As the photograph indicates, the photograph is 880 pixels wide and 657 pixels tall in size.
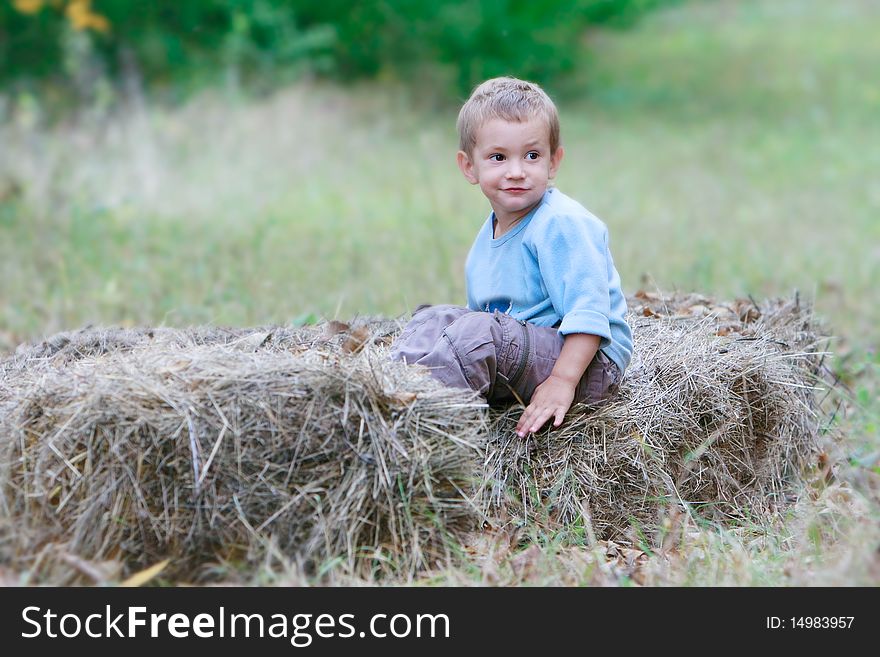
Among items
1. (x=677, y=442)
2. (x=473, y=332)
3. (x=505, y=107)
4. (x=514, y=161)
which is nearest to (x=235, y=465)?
(x=473, y=332)

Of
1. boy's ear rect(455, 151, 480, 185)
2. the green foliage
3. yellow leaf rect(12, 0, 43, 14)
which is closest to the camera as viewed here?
boy's ear rect(455, 151, 480, 185)

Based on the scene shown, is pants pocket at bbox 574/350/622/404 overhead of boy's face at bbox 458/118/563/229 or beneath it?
beneath

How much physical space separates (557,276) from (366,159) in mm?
9233

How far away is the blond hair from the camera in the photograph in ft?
12.4

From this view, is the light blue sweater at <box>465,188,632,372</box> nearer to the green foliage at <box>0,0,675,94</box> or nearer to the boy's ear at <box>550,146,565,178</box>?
the boy's ear at <box>550,146,565,178</box>

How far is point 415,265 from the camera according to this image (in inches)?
302

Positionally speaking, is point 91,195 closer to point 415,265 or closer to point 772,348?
point 415,265

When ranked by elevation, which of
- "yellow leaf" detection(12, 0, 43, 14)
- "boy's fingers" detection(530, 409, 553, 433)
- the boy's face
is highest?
"yellow leaf" detection(12, 0, 43, 14)

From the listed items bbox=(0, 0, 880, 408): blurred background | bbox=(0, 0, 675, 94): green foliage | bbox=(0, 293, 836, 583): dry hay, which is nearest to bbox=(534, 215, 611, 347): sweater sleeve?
bbox=(0, 293, 836, 583): dry hay

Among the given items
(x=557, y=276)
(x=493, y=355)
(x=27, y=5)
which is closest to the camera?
(x=493, y=355)

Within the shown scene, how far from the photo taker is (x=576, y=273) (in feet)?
12.2

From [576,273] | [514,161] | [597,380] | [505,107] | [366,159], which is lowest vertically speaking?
[597,380]

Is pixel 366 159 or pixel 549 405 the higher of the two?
pixel 366 159

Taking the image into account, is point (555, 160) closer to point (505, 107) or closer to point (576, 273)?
point (505, 107)
